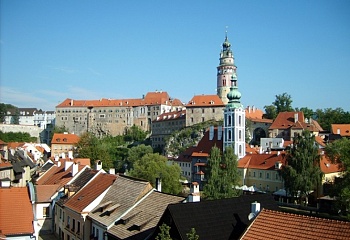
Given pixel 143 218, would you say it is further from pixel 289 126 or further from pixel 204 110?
pixel 204 110

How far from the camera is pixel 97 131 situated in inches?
4717

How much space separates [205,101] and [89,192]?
239 feet

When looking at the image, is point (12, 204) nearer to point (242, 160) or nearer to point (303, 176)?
point (303, 176)

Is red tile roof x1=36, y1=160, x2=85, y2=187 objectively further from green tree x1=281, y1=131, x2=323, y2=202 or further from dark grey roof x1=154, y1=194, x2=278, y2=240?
green tree x1=281, y1=131, x2=323, y2=202

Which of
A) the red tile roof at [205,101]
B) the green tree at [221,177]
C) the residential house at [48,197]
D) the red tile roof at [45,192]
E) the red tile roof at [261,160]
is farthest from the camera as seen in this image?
the red tile roof at [205,101]

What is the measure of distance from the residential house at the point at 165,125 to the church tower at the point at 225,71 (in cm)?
1183

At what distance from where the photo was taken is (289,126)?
75.3 metres

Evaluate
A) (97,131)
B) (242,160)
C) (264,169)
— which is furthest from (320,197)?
(97,131)

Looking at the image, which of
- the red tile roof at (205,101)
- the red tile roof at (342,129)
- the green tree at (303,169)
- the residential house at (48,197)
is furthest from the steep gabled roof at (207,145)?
the residential house at (48,197)

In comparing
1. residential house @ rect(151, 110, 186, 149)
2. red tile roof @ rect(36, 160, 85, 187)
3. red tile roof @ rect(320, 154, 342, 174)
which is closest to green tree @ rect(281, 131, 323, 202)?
red tile roof @ rect(320, 154, 342, 174)

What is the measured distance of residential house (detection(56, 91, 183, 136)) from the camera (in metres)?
114

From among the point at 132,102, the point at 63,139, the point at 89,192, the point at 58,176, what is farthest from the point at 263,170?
the point at 132,102

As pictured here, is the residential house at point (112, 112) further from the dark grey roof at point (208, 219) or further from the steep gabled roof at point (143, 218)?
the dark grey roof at point (208, 219)

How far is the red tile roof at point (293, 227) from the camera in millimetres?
10312
